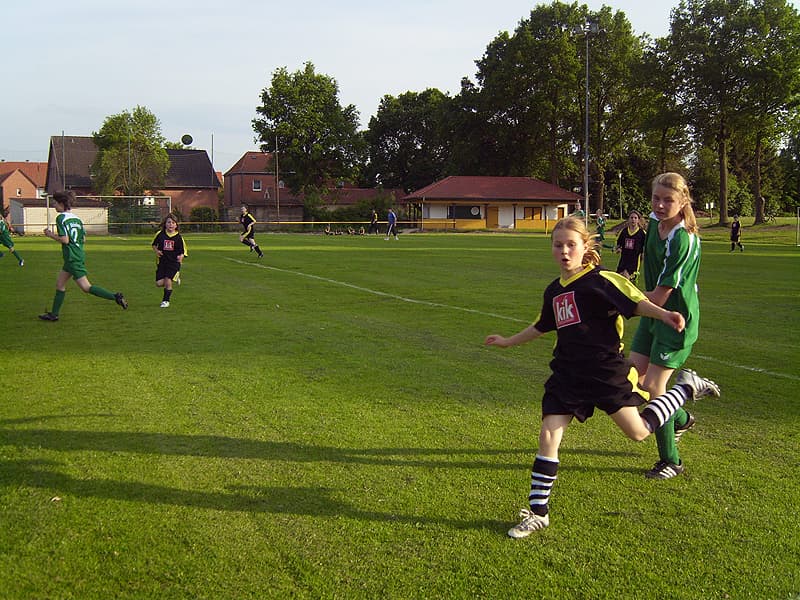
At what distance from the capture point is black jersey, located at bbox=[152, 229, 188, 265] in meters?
13.6

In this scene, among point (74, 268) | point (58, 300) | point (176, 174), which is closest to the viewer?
point (74, 268)

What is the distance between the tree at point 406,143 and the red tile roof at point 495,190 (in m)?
18.3

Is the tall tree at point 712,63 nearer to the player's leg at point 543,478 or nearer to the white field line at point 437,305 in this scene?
the white field line at point 437,305

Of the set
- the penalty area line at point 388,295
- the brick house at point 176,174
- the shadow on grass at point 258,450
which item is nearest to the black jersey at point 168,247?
the penalty area line at point 388,295

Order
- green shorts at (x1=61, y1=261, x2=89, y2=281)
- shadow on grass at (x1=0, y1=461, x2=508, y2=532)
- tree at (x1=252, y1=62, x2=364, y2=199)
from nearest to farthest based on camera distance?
1. shadow on grass at (x1=0, y1=461, x2=508, y2=532)
2. green shorts at (x1=61, y1=261, x2=89, y2=281)
3. tree at (x1=252, y1=62, x2=364, y2=199)

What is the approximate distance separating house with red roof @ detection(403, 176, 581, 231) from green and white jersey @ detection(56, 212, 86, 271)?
5718 centimetres

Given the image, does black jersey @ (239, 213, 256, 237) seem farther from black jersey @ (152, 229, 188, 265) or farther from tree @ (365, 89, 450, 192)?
tree @ (365, 89, 450, 192)

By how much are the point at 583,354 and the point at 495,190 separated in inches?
2640

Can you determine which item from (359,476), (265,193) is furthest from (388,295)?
(265,193)

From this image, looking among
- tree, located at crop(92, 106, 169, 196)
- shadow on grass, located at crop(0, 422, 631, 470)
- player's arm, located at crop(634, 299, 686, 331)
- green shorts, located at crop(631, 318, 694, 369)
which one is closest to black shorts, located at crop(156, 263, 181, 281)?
shadow on grass, located at crop(0, 422, 631, 470)

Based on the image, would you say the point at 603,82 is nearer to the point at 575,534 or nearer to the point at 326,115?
the point at 326,115

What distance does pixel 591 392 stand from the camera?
4051 mm

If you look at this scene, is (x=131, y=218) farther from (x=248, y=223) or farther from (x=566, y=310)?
(x=566, y=310)

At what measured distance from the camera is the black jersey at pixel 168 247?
13.6 metres
